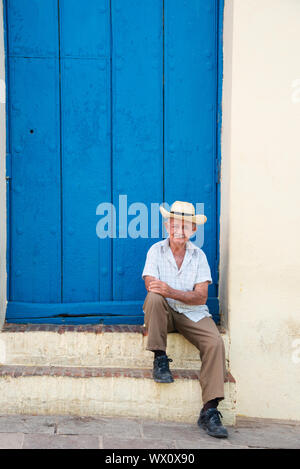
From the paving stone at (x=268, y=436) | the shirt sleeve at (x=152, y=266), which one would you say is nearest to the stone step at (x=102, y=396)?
the paving stone at (x=268, y=436)

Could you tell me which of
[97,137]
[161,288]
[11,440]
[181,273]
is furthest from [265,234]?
[11,440]

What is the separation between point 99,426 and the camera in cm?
346

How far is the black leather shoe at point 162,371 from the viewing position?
361 centimetres

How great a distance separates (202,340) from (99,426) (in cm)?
86

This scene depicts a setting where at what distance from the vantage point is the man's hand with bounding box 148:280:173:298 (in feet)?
12.0

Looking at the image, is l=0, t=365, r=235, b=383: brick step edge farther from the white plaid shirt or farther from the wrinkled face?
the wrinkled face

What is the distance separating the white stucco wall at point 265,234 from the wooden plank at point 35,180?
130cm

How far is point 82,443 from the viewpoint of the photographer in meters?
3.16

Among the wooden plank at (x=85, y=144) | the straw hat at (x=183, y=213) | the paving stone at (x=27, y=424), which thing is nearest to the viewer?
the paving stone at (x=27, y=424)

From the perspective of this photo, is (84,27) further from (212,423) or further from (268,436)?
(268,436)

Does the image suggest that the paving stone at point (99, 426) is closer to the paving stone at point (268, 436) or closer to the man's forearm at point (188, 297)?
the paving stone at point (268, 436)
